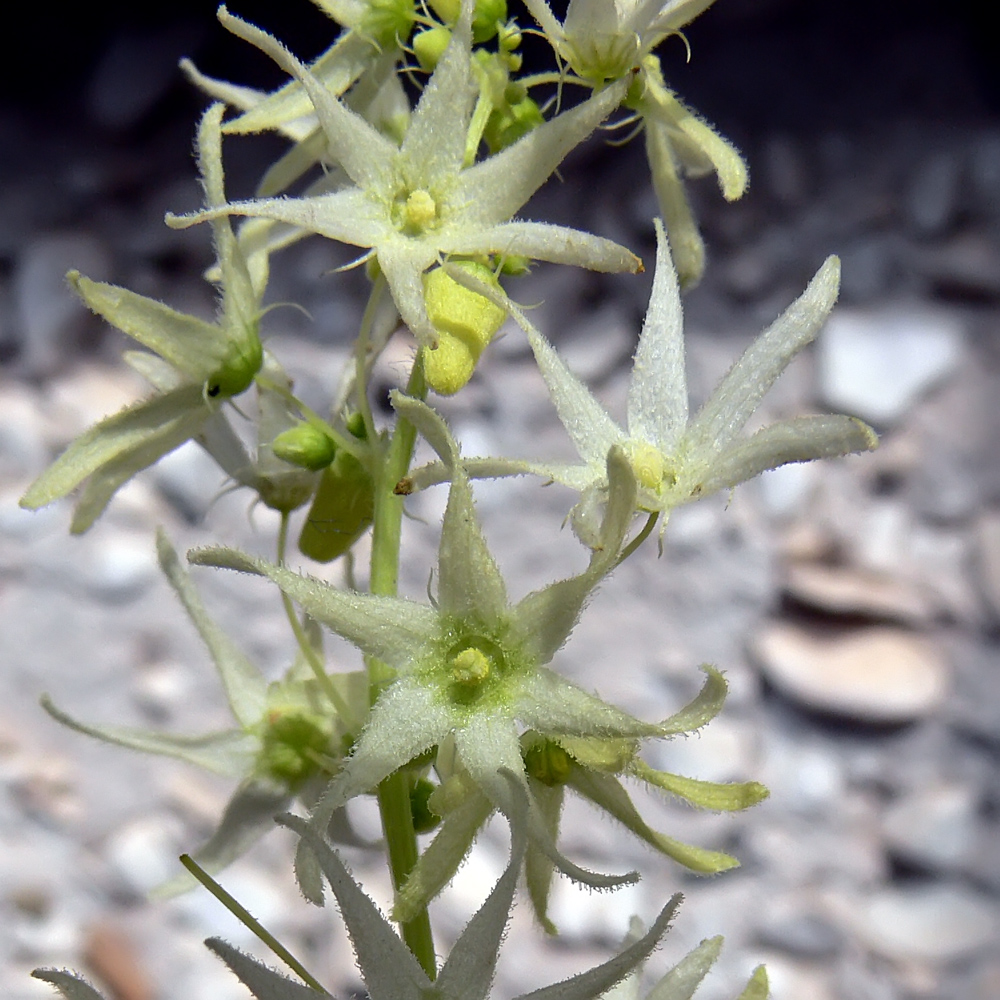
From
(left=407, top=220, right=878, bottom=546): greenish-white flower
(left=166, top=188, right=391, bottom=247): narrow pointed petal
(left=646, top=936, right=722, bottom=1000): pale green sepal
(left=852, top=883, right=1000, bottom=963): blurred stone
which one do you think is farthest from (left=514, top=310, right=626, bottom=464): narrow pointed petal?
(left=852, top=883, right=1000, bottom=963): blurred stone

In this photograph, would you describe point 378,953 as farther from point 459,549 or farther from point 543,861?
point 459,549

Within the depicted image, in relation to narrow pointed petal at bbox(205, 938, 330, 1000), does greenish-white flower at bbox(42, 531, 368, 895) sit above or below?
above

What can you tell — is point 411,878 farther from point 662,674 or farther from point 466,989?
point 662,674

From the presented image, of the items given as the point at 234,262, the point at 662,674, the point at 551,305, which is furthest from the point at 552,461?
the point at 551,305

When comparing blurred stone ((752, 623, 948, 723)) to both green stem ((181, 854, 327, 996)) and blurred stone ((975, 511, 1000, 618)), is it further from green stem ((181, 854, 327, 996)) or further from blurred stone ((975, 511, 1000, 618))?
green stem ((181, 854, 327, 996))

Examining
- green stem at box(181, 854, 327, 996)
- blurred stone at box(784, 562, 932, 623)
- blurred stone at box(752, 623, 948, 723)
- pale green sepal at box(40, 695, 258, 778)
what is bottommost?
green stem at box(181, 854, 327, 996)

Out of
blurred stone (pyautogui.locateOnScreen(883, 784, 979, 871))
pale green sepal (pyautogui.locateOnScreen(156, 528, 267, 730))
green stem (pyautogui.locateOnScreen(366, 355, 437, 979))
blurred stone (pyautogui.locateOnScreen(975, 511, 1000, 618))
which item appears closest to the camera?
green stem (pyautogui.locateOnScreen(366, 355, 437, 979))

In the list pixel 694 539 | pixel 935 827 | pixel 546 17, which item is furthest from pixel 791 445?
pixel 935 827
